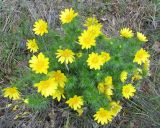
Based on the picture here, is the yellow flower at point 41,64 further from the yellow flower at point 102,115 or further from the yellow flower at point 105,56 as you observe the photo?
the yellow flower at point 102,115

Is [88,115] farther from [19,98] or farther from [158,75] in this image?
[158,75]

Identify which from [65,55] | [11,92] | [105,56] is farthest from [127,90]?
[11,92]

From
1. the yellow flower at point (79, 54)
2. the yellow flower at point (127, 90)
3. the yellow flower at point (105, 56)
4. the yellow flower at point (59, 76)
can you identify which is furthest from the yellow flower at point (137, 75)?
the yellow flower at point (59, 76)

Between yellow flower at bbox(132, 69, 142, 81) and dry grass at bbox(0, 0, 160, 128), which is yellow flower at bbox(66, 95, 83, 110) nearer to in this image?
dry grass at bbox(0, 0, 160, 128)

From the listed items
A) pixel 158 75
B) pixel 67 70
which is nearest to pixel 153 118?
pixel 158 75

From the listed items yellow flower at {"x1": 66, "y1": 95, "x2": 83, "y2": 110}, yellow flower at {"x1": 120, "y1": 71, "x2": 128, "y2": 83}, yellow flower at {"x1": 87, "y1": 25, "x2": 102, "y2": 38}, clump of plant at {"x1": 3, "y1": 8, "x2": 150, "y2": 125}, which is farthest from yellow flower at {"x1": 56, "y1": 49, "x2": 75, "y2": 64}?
yellow flower at {"x1": 120, "y1": 71, "x2": 128, "y2": 83}

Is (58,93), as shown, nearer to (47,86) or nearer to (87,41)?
(47,86)
